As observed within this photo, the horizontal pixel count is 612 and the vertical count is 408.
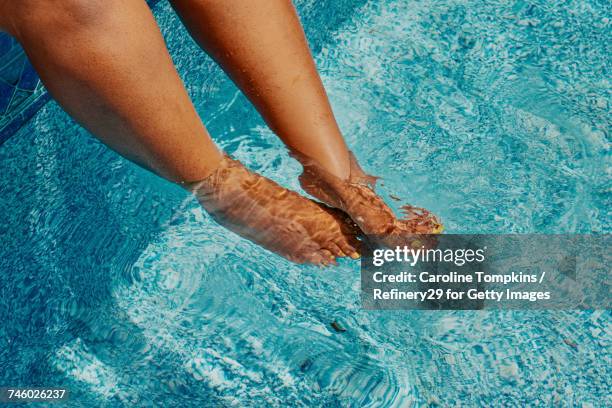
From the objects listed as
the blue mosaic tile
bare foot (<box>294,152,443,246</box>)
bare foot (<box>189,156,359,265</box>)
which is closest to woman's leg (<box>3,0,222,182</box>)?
bare foot (<box>189,156,359,265</box>)

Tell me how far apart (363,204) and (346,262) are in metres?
0.26

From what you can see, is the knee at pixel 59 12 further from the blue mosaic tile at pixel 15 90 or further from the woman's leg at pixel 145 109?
the blue mosaic tile at pixel 15 90

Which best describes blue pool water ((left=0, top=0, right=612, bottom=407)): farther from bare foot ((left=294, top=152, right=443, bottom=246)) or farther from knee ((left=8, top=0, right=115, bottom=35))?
knee ((left=8, top=0, right=115, bottom=35))

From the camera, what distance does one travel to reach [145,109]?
4.05ft

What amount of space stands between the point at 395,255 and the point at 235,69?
0.48 meters

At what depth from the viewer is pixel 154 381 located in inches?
63.1

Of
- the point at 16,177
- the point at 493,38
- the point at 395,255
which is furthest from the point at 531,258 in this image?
the point at 16,177

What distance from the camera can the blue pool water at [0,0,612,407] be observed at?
5.13 feet

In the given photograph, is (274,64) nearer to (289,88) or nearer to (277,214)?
(289,88)

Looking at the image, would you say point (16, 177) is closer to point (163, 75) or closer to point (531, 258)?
point (163, 75)

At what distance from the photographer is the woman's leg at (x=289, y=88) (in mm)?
1383

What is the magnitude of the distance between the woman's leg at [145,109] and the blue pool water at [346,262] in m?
0.25

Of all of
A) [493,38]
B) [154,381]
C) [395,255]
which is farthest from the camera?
[493,38]

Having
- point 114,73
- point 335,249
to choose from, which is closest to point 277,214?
point 335,249
